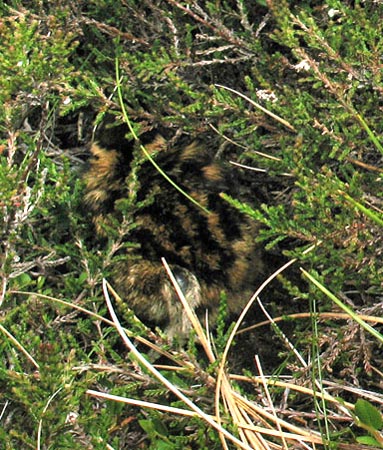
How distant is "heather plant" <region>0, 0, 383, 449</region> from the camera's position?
268cm

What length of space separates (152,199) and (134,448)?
98 cm

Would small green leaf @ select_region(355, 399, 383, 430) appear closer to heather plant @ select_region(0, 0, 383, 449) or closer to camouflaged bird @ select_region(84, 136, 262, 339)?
heather plant @ select_region(0, 0, 383, 449)

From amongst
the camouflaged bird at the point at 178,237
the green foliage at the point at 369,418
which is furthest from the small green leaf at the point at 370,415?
the camouflaged bird at the point at 178,237

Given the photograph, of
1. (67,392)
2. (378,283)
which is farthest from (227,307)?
(67,392)

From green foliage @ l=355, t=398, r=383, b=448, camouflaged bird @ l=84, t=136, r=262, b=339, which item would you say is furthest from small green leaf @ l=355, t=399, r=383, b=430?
camouflaged bird @ l=84, t=136, r=262, b=339

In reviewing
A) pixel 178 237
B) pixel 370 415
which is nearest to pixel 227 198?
pixel 178 237

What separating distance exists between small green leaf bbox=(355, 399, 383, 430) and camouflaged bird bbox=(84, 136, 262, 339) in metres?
0.69

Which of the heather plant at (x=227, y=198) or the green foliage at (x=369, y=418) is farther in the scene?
the heather plant at (x=227, y=198)

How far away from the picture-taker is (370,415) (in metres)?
2.54

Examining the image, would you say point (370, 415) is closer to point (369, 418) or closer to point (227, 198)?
point (369, 418)

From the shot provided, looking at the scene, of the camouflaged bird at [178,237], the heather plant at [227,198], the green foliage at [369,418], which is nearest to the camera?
the green foliage at [369,418]

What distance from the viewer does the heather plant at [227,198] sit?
2676 mm

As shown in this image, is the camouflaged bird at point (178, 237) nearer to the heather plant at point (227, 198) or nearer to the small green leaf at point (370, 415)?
the heather plant at point (227, 198)

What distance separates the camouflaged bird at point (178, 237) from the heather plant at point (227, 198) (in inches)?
3.7
